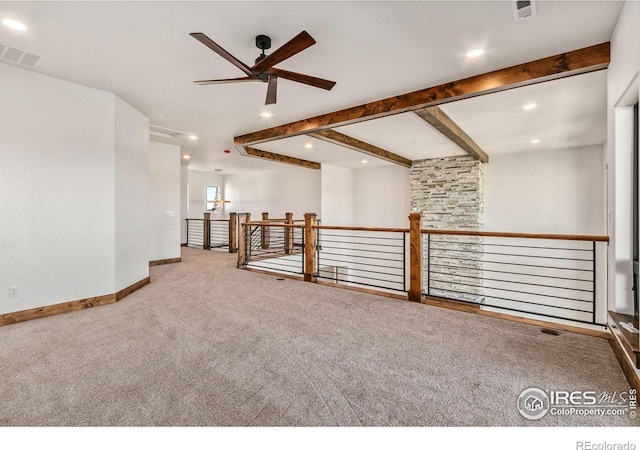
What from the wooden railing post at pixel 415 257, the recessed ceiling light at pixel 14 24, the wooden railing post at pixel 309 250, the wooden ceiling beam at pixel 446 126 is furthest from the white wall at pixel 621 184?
the recessed ceiling light at pixel 14 24

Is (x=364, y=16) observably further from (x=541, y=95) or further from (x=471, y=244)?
(x=471, y=244)

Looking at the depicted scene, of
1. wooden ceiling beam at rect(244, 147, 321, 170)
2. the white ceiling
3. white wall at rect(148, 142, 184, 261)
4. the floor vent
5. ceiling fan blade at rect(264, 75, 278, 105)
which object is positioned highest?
wooden ceiling beam at rect(244, 147, 321, 170)

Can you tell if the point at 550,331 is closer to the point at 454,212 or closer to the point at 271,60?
the point at 271,60

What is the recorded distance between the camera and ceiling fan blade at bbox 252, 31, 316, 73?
7.05 feet

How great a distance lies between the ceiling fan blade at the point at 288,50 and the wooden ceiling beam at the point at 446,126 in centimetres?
216

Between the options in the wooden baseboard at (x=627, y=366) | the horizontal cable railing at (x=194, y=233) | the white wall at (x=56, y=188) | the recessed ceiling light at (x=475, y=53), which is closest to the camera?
the wooden baseboard at (x=627, y=366)

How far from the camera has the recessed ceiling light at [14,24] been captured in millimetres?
2311

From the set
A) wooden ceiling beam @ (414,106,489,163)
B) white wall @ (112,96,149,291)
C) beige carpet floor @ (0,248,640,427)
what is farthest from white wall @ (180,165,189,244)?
wooden ceiling beam @ (414,106,489,163)

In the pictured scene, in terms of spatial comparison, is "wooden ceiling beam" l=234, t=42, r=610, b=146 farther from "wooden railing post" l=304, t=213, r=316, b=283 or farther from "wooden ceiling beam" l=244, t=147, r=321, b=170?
"wooden ceiling beam" l=244, t=147, r=321, b=170

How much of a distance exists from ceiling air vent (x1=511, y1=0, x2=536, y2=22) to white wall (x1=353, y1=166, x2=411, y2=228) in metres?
6.48

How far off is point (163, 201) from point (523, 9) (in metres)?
6.46

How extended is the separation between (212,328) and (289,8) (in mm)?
2805

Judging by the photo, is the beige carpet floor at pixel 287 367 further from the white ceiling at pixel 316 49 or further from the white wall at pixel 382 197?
the white wall at pixel 382 197

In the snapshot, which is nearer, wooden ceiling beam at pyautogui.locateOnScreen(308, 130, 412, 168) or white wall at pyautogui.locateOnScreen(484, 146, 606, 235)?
wooden ceiling beam at pyautogui.locateOnScreen(308, 130, 412, 168)
